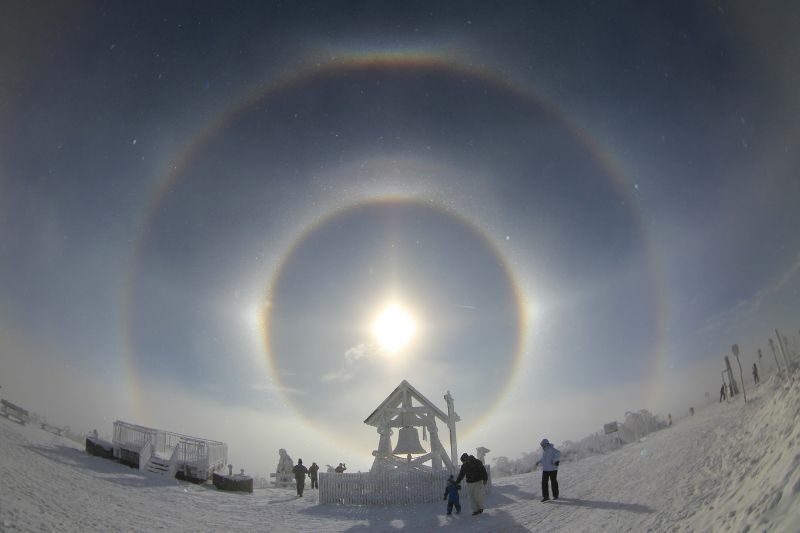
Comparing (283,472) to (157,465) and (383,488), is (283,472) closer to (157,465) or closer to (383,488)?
(157,465)

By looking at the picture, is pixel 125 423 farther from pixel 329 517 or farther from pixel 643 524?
pixel 643 524

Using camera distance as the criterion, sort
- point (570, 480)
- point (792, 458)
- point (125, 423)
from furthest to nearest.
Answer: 1. point (125, 423)
2. point (570, 480)
3. point (792, 458)

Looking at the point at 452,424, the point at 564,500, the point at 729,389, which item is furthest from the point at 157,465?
the point at 729,389

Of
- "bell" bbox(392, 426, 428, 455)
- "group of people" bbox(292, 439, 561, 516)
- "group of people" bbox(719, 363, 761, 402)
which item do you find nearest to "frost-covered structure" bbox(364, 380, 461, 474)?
"bell" bbox(392, 426, 428, 455)

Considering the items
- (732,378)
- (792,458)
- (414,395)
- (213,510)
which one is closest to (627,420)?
(732,378)

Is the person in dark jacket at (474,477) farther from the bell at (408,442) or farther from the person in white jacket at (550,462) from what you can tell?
the bell at (408,442)
